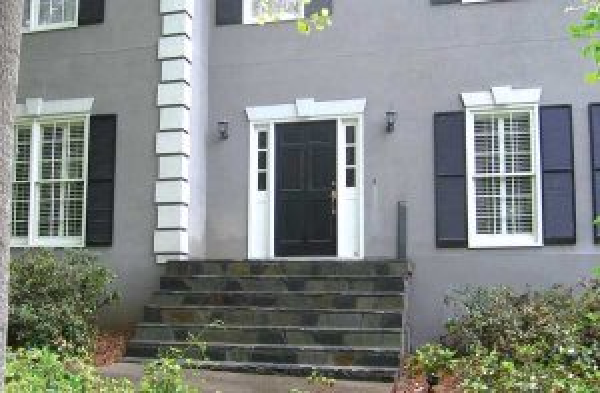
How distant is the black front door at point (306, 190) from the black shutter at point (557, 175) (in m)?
2.84

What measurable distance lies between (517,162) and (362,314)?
3212 mm

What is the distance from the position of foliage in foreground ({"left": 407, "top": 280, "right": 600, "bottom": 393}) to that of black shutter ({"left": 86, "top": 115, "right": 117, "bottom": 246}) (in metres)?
4.77

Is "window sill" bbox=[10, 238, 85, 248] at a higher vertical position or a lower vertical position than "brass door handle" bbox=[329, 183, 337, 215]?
lower

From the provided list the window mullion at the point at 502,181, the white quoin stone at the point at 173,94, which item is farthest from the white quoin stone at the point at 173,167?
the window mullion at the point at 502,181

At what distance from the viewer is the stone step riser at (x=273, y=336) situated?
8148 millimetres

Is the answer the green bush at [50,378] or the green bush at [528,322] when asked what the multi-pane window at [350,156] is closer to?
the green bush at [528,322]

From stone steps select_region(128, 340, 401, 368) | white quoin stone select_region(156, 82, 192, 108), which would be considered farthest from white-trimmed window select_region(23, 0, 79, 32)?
stone steps select_region(128, 340, 401, 368)

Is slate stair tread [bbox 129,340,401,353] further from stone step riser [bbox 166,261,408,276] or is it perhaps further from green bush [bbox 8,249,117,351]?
stone step riser [bbox 166,261,408,276]

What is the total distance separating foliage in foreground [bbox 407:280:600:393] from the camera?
6.79 meters

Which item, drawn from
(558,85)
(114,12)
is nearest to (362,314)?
(558,85)

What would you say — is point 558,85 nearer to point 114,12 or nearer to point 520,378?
point 520,378

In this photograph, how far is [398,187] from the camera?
10.4 meters

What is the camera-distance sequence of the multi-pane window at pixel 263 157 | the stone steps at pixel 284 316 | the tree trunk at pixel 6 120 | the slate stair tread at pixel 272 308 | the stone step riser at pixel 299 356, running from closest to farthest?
1. the tree trunk at pixel 6 120
2. the stone step riser at pixel 299 356
3. the stone steps at pixel 284 316
4. the slate stair tread at pixel 272 308
5. the multi-pane window at pixel 263 157

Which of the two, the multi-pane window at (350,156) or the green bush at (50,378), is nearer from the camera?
the green bush at (50,378)
